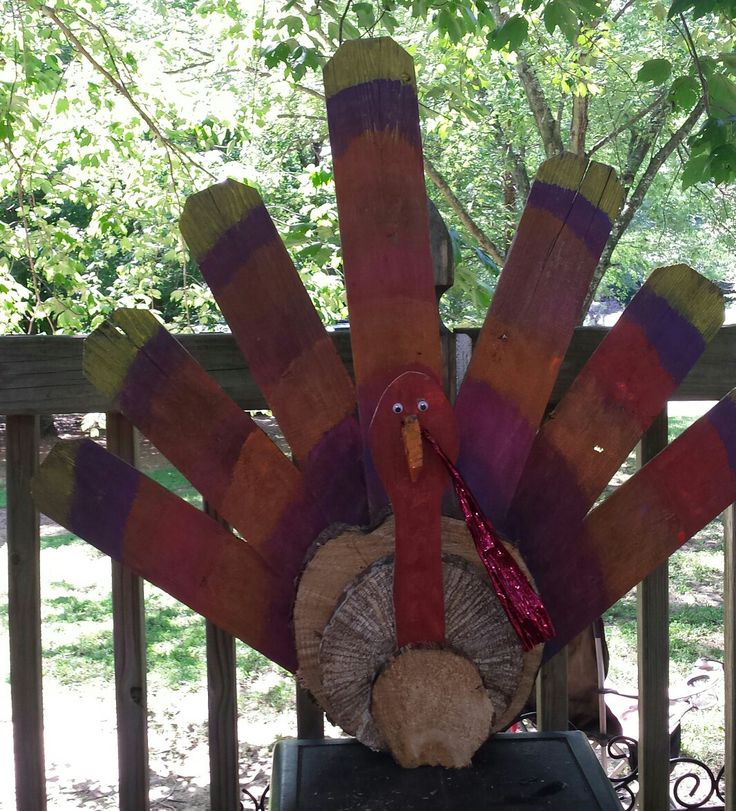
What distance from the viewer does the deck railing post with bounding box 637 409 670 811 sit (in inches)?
57.9

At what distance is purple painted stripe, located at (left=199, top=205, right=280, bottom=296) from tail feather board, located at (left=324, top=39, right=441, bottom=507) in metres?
0.11

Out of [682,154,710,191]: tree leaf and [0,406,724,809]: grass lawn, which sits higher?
[682,154,710,191]: tree leaf

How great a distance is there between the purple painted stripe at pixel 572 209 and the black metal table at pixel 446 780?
68 cm

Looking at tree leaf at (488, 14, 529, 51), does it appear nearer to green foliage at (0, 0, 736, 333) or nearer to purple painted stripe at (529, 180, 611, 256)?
green foliage at (0, 0, 736, 333)

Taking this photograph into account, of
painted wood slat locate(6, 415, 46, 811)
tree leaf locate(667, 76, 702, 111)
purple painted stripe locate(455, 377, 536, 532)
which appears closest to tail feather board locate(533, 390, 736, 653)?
purple painted stripe locate(455, 377, 536, 532)

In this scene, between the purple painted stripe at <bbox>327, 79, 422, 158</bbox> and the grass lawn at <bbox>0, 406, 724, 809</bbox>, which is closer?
the purple painted stripe at <bbox>327, 79, 422, 158</bbox>

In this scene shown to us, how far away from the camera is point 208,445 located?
111cm

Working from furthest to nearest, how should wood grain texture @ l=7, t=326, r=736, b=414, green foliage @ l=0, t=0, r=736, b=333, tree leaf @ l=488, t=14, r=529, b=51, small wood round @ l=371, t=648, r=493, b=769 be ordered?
green foliage @ l=0, t=0, r=736, b=333, tree leaf @ l=488, t=14, r=529, b=51, wood grain texture @ l=7, t=326, r=736, b=414, small wood round @ l=371, t=648, r=493, b=769

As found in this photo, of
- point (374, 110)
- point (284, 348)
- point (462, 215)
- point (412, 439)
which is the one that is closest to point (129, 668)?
point (284, 348)

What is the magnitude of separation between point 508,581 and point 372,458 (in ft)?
0.69

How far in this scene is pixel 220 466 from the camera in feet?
3.65

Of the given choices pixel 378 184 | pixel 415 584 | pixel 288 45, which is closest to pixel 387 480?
pixel 415 584

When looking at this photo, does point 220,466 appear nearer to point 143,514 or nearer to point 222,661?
point 143,514

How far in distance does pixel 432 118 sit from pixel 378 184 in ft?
13.5
